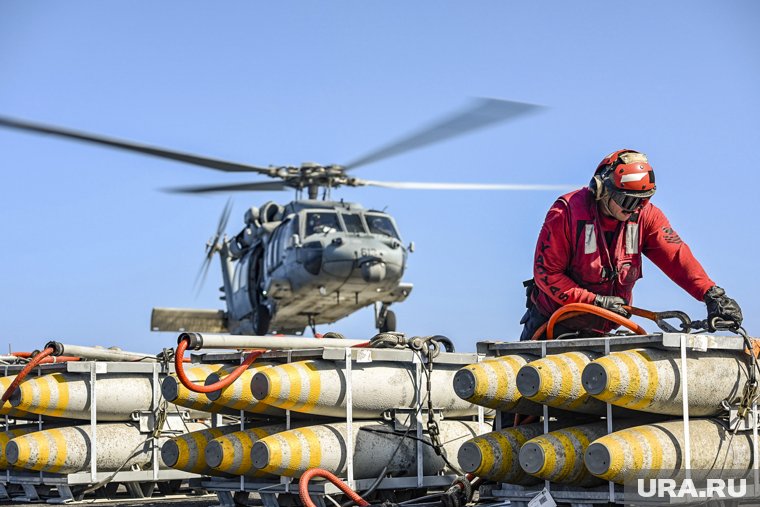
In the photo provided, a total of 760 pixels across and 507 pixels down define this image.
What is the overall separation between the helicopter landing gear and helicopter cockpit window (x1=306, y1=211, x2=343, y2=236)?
6.87 feet

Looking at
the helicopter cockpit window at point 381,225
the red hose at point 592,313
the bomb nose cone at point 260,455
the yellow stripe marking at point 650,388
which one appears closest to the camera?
the yellow stripe marking at point 650,388

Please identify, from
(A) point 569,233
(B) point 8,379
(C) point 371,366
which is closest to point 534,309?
(A) point 569,233

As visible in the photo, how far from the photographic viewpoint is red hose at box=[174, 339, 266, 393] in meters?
7.52

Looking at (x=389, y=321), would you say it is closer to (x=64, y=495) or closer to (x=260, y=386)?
(x=64, y=495)

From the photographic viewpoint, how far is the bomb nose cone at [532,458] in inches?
260

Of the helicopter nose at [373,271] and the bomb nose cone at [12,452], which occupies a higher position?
the helicopter nose at [373,271]

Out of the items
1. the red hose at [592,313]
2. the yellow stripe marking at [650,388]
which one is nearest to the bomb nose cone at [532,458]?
the yellow stripe marking at [650,388]

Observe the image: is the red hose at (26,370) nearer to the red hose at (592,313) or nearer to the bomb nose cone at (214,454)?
the bomb nose cone at (214,454)

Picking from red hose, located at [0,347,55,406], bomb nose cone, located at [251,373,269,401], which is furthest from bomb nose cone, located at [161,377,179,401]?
red hose, located at [0,347,55,406]

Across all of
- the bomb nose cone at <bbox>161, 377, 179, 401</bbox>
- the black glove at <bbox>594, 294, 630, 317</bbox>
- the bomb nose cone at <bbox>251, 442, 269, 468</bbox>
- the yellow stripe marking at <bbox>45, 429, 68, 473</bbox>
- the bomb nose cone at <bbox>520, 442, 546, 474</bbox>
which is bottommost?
the yellow stripe marking at <bbox>45, 429, 68, 473</bbox>

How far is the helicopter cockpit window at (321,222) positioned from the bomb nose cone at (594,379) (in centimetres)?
1408

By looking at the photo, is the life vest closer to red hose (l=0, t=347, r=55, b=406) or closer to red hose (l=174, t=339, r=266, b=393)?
red hose (l=174, t=339, r=266, b=393)

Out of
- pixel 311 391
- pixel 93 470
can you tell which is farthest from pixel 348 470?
pixel 93 470

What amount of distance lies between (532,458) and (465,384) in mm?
643
